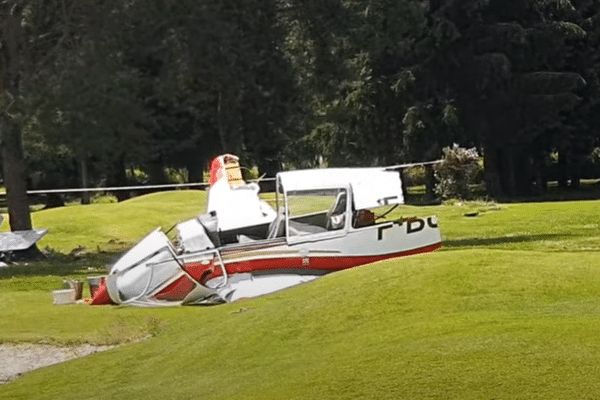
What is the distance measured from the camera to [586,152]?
59250 mm

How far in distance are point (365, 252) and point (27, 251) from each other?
14.0 meters

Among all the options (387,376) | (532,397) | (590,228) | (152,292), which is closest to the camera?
(532,397)

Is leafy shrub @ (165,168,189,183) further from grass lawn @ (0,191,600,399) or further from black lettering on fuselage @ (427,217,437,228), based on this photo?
grass lawn @ (0,191,600,399)

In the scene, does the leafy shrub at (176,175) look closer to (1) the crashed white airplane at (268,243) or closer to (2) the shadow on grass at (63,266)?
(2) the shadow on grass at (63,266)

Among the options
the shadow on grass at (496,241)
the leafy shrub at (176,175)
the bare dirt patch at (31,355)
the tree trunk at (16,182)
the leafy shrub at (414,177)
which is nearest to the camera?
the bare dirt patch at (31,355)

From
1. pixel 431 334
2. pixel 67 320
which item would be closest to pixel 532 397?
pixel 431 334

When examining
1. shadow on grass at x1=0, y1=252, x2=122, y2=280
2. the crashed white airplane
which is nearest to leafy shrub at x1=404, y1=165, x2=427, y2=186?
shadow on grass at x1=0, y1=252, x2=122, y2=280

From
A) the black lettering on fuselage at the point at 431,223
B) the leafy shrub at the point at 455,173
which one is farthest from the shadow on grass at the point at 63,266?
the leafy shrub at the point at 455,173

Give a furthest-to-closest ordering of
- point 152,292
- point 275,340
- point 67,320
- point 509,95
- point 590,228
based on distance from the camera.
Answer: point 509,95
point 590,228
point 152,292
point 67,320
point 275,340

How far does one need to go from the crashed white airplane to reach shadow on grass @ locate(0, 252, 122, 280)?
22.9ft

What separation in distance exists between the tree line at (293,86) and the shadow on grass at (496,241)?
26.7 feet

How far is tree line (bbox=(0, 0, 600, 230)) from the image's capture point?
104ft

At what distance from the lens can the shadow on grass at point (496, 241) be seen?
94.7 feet

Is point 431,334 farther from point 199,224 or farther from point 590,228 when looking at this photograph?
point 590,228
